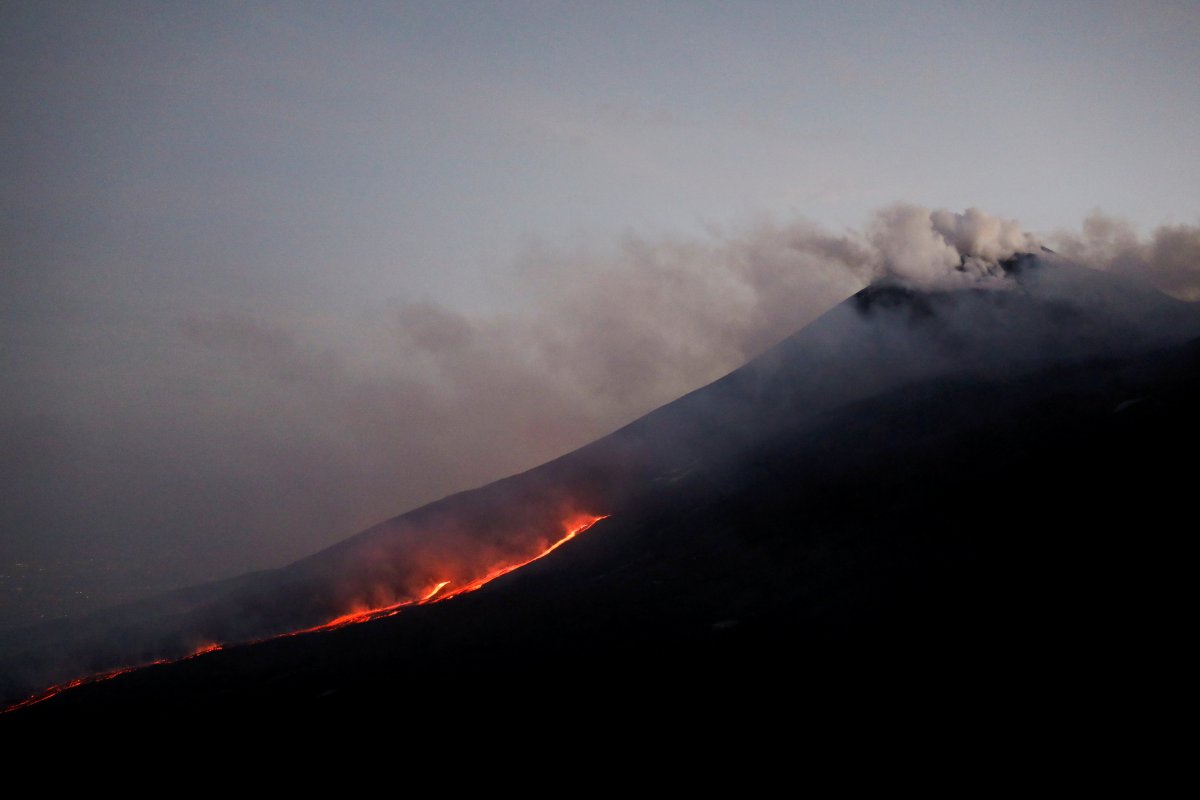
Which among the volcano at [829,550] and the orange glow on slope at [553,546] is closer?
the volcano at [829,550]

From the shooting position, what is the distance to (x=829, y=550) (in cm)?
2984

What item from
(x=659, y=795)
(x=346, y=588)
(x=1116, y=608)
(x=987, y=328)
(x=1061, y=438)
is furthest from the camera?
(x=346, y=588)

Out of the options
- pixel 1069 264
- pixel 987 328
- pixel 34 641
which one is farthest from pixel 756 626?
pixel 34 641

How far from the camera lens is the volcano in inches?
789

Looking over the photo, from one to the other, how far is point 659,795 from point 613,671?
7471 millimetres

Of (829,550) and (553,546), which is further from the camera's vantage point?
(553,546)

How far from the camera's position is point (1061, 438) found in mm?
30953

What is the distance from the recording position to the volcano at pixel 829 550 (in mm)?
20031

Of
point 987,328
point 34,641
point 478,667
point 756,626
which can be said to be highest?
point 34,641

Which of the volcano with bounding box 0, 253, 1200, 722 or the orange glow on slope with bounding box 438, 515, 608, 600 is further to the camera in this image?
the orange glow on slope with bounding box 438, 515, 608, 600

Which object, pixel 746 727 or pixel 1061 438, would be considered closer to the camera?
pixel 746 727

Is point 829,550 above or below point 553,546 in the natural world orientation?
below

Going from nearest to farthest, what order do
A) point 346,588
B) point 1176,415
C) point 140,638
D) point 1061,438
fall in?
point 1176,415 → point 1061,438 → point 346,588 → point 140,638

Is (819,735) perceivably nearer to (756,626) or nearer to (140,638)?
(756,626)
